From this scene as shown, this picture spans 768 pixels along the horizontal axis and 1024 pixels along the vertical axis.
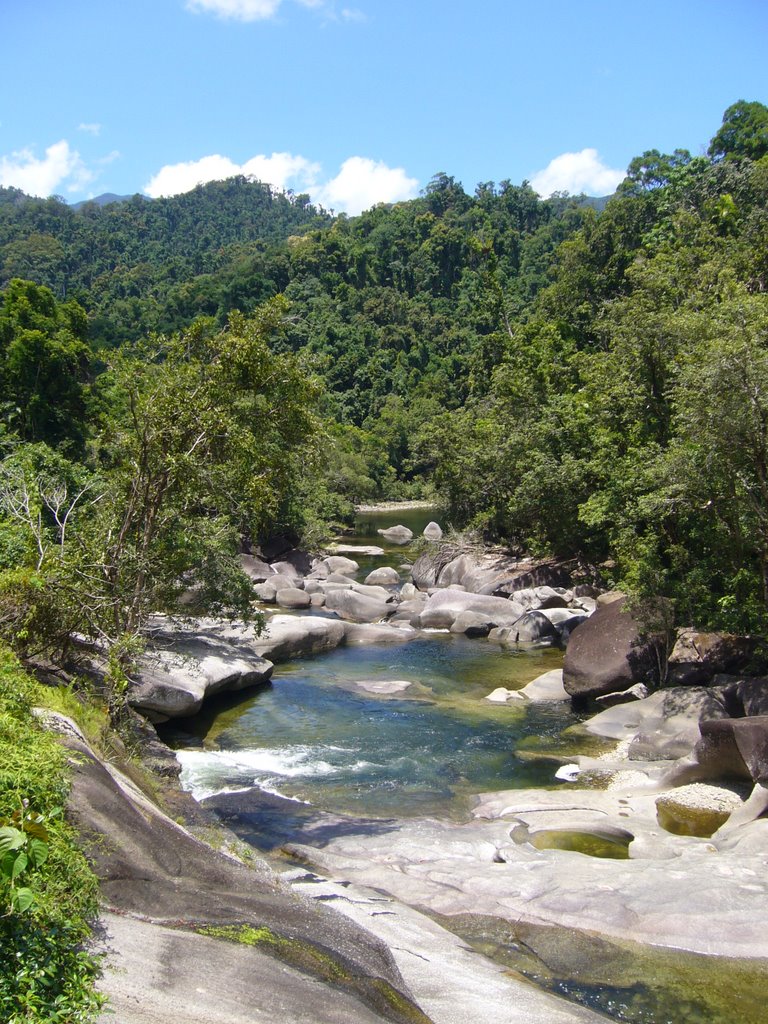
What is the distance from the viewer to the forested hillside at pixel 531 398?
44.5 ft

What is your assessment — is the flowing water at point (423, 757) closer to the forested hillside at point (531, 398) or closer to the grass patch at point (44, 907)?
the forested hillside at point (531, 398)

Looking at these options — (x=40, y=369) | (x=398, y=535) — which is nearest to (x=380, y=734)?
(x=40, y=369)

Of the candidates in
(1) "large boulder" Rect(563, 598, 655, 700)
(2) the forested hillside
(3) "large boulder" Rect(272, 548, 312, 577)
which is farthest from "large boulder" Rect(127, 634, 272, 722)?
(3) "large boulder" Rect(272, 548, 312, 577)

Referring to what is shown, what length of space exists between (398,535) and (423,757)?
39149 mm

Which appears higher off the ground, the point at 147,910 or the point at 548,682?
the point at 147,910

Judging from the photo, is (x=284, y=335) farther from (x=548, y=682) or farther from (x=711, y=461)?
(x=548, y=682)

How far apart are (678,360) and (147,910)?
1931cm

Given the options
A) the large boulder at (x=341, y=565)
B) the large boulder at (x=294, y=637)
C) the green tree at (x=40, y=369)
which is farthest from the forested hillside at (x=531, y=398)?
the large boulder at (x=294, y=637)

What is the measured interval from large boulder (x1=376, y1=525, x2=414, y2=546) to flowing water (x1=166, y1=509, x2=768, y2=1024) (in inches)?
1122

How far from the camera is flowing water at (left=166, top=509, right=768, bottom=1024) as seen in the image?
926 centimetres

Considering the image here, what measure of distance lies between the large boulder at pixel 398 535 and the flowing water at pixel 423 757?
1122 inches

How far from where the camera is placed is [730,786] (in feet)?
46.8

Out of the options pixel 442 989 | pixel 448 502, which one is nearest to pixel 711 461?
pixel 442 989

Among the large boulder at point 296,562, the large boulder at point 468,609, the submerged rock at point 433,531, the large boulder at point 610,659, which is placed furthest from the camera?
the submerged rock at point 433,531
